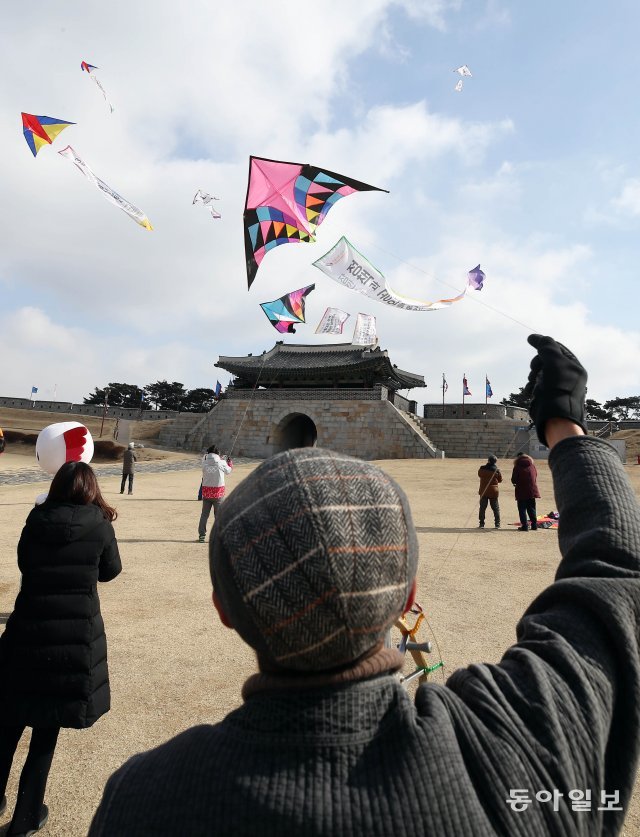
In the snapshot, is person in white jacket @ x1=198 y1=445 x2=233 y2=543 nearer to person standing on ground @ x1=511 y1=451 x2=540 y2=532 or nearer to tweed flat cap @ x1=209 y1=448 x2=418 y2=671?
person standing on ground @ x1=511 y1=451 x2=540 y2=532

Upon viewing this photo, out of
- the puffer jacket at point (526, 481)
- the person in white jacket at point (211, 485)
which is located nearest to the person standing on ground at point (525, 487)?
the puffer jacket at point (526, 481)

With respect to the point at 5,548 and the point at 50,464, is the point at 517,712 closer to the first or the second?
the point at 50,464

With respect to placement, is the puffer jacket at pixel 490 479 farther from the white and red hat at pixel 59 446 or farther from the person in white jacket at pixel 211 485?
the white and red hat at pixel 59 446

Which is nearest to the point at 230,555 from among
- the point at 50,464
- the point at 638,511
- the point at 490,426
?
the point at 638,511

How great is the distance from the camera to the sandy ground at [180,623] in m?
2.39

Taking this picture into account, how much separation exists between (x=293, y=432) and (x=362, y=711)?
28059 mm

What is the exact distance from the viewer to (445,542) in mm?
7184

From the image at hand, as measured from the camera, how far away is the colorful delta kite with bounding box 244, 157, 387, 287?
21.2 ft

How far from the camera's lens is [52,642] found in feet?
6.59

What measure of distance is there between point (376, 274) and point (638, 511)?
6823mm

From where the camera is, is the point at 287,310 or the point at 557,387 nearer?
the point at 557,387

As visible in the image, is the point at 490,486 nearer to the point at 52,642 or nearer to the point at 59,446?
the point at 59,446

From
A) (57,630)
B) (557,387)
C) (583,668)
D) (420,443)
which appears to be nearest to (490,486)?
(57,630)

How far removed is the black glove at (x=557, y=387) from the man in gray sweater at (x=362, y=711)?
0.40m
